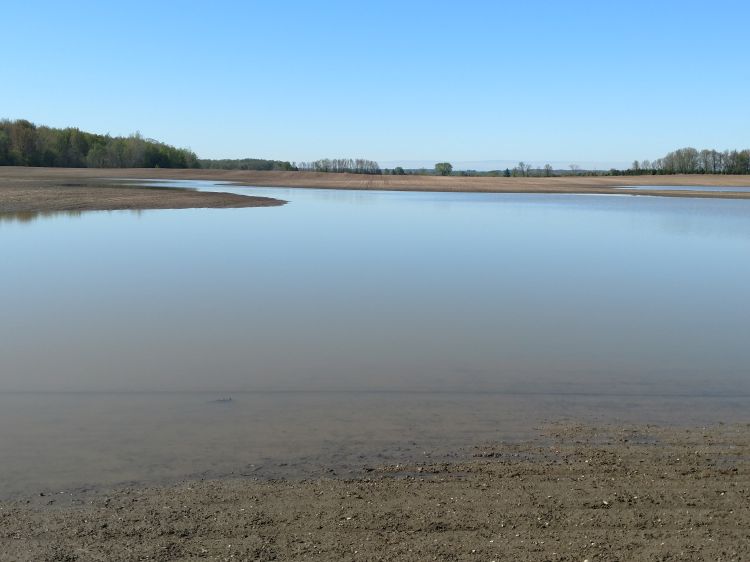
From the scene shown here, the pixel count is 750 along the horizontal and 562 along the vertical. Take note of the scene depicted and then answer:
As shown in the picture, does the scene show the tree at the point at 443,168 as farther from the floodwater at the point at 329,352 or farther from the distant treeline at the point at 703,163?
the floodwater at the point at 329,352

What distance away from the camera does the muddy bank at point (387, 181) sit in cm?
4994

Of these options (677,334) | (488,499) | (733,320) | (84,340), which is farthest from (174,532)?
(733,320)

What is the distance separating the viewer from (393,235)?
763 inches

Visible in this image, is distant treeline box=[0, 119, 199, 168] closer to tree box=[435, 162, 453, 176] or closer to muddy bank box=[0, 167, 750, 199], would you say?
muddy bank box=[0, 167, 750, 199]

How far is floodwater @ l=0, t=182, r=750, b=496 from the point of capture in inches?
207

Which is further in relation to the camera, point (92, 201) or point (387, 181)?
point (387, 181)

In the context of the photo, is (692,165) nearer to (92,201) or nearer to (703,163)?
(703,163)

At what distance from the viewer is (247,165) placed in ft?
380

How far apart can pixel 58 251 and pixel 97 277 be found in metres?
3.65

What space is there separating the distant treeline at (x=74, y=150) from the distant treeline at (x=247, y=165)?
15.1 meters

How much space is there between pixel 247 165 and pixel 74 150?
3773 cm

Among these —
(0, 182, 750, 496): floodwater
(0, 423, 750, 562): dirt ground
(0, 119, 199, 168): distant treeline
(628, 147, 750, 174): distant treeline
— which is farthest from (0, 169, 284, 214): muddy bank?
(628, 147, 750, 174): distant treeline

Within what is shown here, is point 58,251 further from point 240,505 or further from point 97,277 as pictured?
point 240,505

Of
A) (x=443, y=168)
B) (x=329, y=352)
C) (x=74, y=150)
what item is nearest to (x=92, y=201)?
(x=329, y=352)
